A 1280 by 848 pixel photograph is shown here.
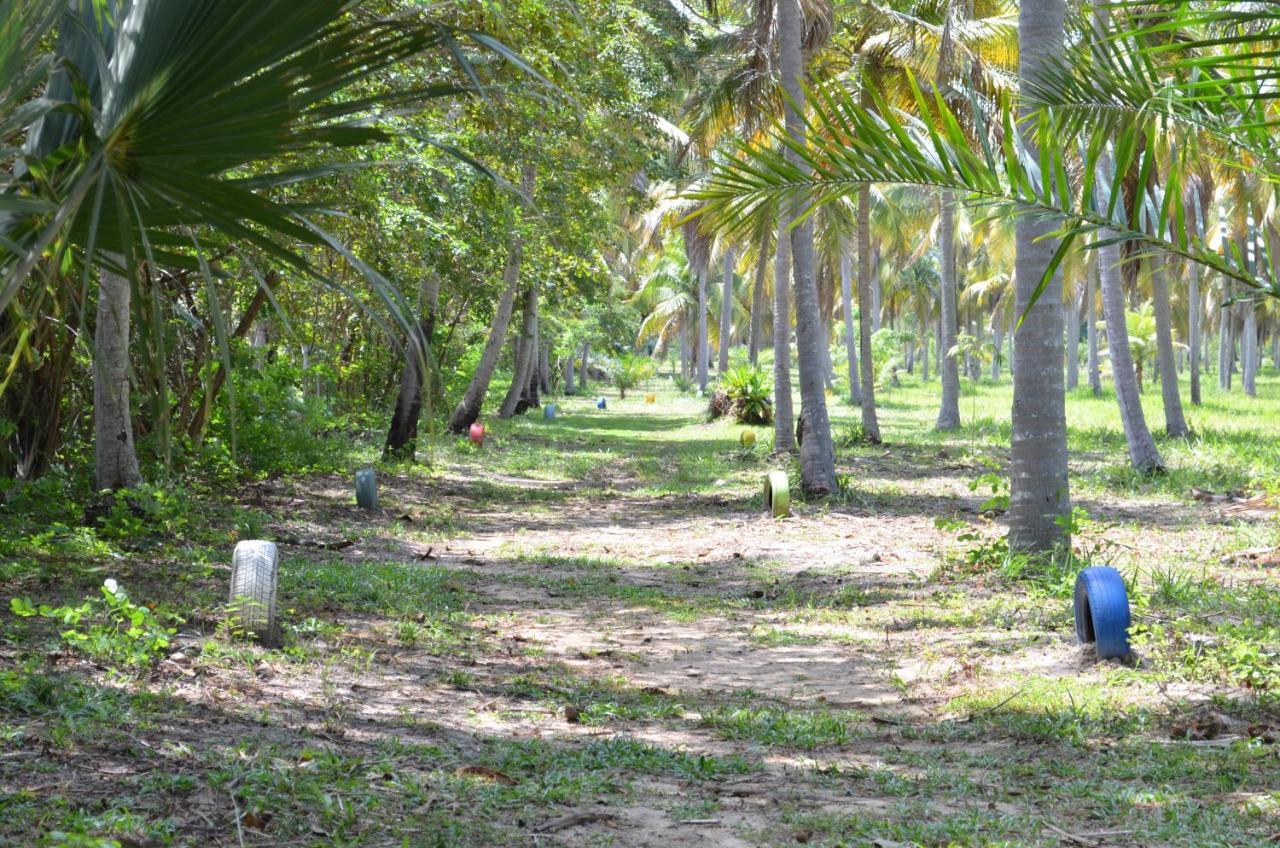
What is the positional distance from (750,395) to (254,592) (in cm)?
2230

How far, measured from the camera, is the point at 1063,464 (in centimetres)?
913

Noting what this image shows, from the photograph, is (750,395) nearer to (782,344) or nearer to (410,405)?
(782,344)

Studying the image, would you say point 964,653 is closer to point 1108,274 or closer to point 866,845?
point 866,845

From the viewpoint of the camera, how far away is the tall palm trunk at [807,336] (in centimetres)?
1447

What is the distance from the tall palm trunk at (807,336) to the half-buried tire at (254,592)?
8.79 metres

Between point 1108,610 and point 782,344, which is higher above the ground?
point 782,344

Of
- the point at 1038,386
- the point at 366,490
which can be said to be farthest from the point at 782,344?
the point at 1038,386

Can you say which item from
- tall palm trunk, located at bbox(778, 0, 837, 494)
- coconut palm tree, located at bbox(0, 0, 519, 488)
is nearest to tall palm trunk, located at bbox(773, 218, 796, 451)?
tall palm trunk, located at bbox(778, 0, 837, 494)

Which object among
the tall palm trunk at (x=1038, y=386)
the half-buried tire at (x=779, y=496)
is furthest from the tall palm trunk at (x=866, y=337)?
the tall palm trunk at (x=1038, y=386)

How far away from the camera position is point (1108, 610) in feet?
21.3

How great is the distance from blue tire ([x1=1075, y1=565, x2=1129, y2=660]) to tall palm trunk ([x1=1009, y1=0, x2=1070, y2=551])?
2226mm

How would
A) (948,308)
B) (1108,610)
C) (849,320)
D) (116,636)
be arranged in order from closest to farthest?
(116,636)
(1108,610)
(948,308)
(849,320)

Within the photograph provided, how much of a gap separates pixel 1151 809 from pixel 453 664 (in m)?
3.97

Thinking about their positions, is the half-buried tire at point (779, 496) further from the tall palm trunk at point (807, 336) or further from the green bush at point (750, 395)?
the green bush at point (750, 395)
